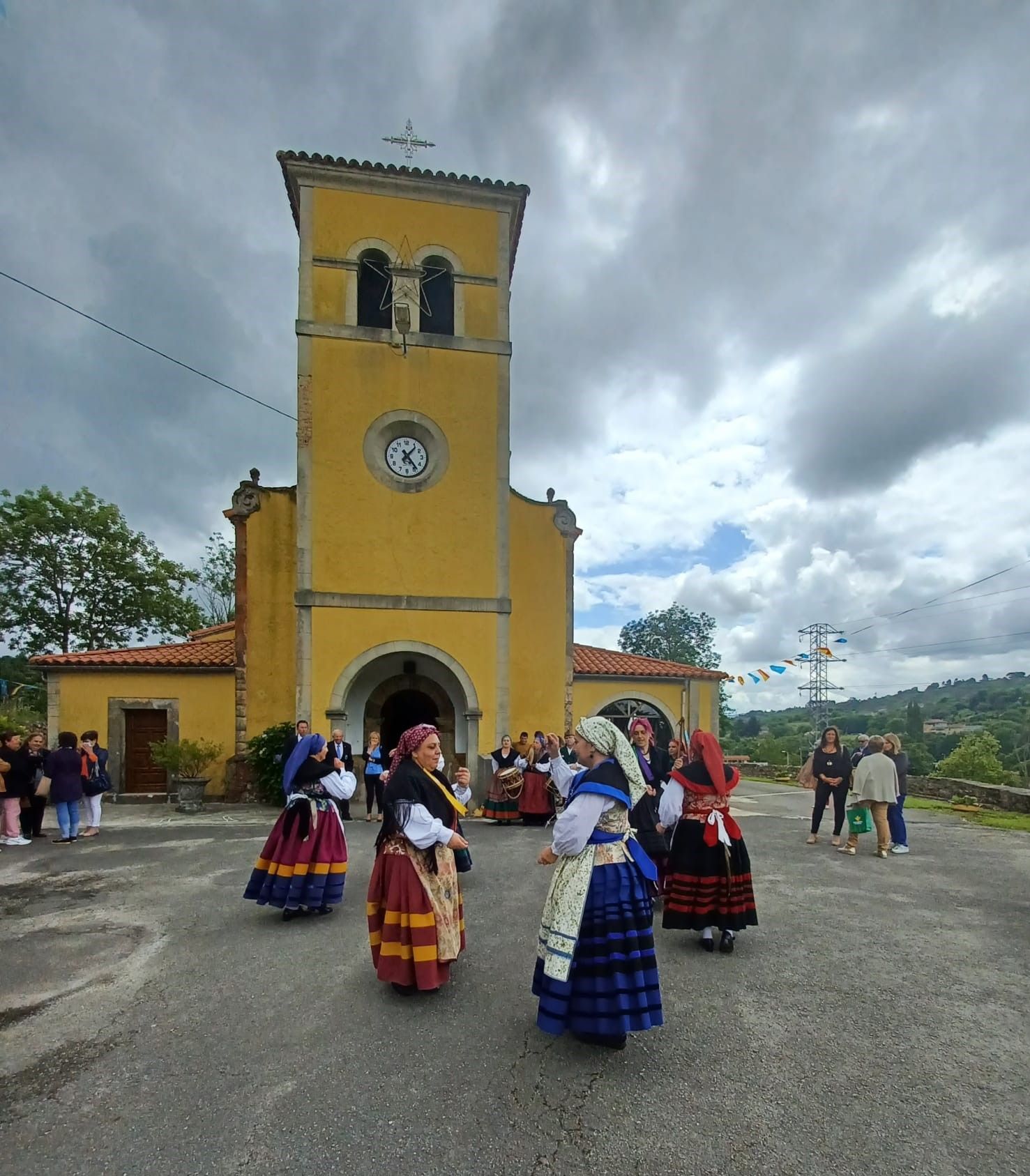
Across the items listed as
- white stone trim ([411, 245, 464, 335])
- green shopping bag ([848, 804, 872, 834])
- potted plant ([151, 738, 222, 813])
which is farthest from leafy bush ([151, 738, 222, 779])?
green shopping bag ([848, 804, 872, 834])

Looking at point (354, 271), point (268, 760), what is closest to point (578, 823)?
point (268, 760)

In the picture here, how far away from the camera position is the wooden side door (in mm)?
13875

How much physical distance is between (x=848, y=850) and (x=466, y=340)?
11768 mm

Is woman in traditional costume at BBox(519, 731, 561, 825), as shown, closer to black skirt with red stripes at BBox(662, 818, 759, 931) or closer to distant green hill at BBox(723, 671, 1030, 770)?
black skirt with red stripes at BBox(662, 818, 759, 931)

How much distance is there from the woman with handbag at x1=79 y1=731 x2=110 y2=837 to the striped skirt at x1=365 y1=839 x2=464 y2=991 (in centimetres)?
776

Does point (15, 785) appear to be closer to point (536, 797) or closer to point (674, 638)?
point (536, 797)

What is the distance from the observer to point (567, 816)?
145 inches

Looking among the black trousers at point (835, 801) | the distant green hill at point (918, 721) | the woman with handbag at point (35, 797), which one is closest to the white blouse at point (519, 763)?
the black trousers at point (835, 801)

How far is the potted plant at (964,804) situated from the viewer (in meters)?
13.9

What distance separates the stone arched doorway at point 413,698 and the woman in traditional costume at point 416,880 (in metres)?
8.92

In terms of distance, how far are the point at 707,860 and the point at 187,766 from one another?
11116 millimetres

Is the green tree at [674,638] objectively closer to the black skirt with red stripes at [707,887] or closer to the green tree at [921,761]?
the green tree at [921,761]

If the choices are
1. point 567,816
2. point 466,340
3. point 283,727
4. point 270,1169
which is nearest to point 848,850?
point 567,816

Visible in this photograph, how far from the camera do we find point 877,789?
27.5 ft
